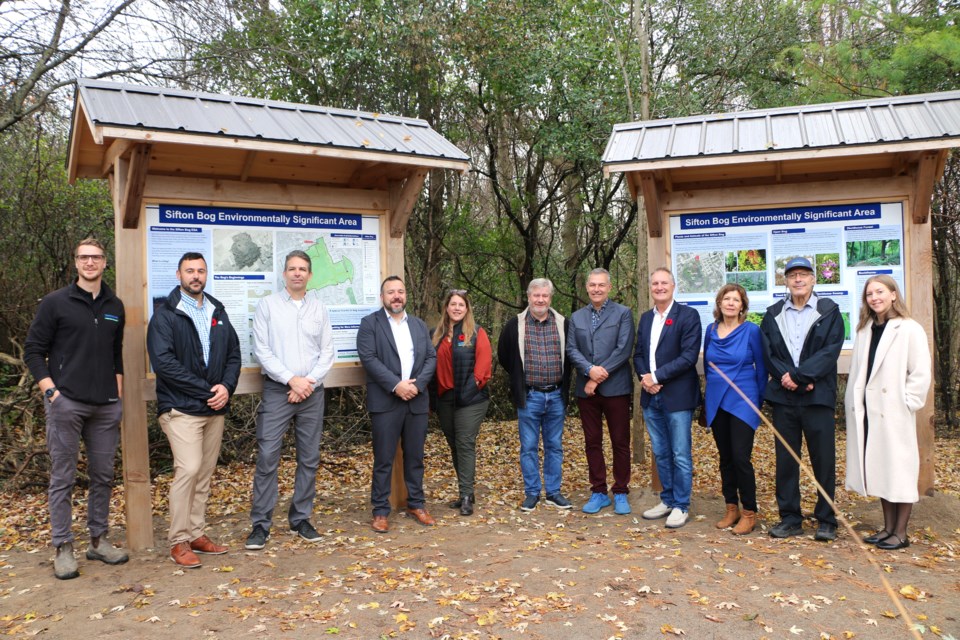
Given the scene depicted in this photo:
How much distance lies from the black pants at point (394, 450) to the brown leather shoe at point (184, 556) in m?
1.34

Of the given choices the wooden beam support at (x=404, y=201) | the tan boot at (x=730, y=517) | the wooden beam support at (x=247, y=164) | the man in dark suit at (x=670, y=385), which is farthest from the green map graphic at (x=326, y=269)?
the tan boot at (x=730, y=517)

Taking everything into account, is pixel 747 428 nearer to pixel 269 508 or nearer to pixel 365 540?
pixel 365 540

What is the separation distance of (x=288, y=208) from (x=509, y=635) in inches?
137

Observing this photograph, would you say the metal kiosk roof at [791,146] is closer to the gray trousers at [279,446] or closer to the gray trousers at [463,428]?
the gray trousers at [463,428]

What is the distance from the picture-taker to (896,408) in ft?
15.1

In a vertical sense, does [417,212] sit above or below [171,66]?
below

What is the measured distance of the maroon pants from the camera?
5.54m

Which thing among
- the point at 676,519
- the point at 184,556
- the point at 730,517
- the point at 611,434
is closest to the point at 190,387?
the point at 184,556

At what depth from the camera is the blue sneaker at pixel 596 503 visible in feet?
18.7

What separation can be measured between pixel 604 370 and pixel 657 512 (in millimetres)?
1172

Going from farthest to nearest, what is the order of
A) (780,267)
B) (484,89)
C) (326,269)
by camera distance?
(484,89) → (780,267) → (326,269)

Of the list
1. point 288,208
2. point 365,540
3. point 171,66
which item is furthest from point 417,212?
point 365,540

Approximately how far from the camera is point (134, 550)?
4809 mm

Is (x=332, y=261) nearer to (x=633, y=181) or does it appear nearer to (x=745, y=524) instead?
(x=633, y=181)
